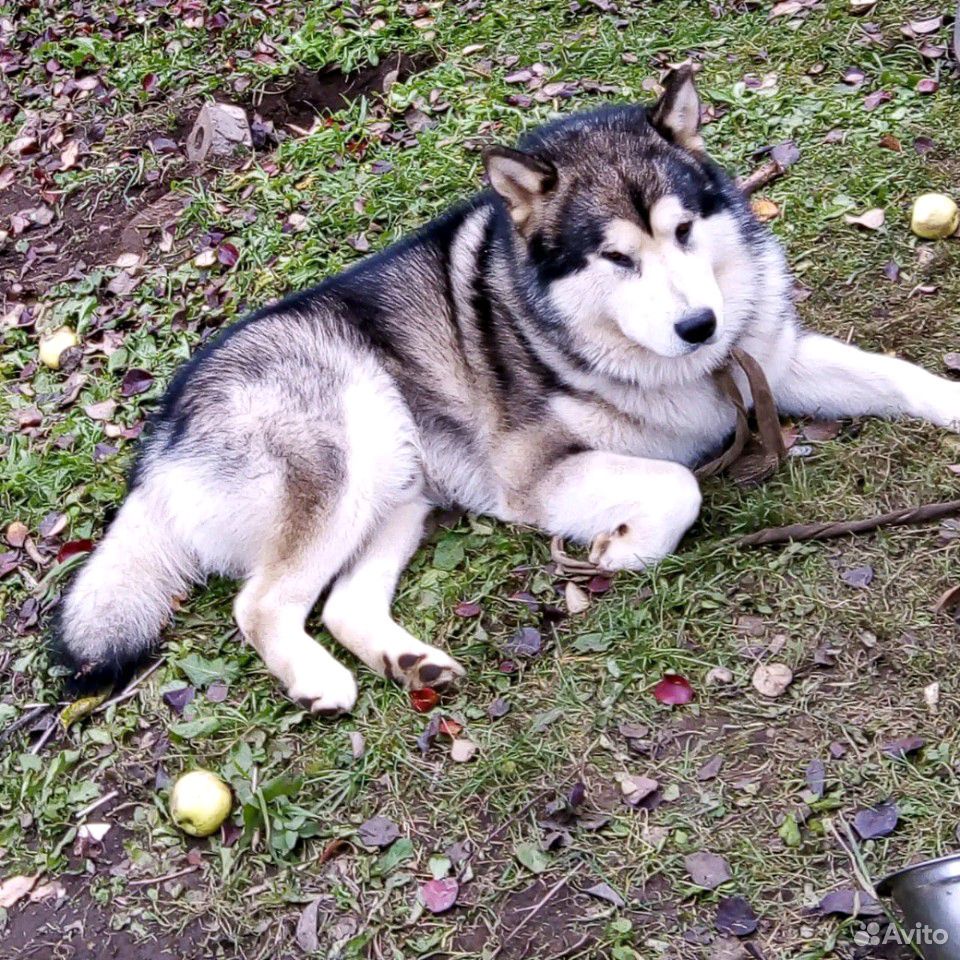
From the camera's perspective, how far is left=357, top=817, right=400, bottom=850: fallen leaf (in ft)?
10.6

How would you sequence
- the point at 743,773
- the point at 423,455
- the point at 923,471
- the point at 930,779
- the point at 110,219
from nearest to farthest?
the point at 930,779
the point at 743,773
the point at 923,471
the point at 423,455
the point at 110,219

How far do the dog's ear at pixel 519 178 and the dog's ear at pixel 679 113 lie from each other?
439 mm

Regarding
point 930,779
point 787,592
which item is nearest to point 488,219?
point 787,592

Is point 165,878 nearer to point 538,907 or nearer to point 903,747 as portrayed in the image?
point 538,907

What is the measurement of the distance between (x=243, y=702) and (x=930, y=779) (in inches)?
87.8

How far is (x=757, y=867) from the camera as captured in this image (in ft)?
9.32

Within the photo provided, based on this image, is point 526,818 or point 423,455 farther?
point 423,455

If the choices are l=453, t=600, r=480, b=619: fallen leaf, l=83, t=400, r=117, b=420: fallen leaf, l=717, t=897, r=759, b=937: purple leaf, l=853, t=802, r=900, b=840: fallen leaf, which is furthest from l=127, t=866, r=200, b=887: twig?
l=83, t=400, r=117, b=420: fallen leaf

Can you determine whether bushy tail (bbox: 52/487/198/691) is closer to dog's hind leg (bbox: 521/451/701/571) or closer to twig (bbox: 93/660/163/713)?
twig (bbox: 93/660/163/713)

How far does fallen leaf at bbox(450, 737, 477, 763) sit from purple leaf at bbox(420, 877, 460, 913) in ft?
1.34

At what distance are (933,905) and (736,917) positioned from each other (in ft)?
1.81

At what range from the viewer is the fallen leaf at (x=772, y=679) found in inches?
128

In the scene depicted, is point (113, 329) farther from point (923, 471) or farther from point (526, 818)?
point (923, 471)

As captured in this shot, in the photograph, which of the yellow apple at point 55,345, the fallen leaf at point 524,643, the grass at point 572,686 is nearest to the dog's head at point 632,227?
the grass at point 572,686
